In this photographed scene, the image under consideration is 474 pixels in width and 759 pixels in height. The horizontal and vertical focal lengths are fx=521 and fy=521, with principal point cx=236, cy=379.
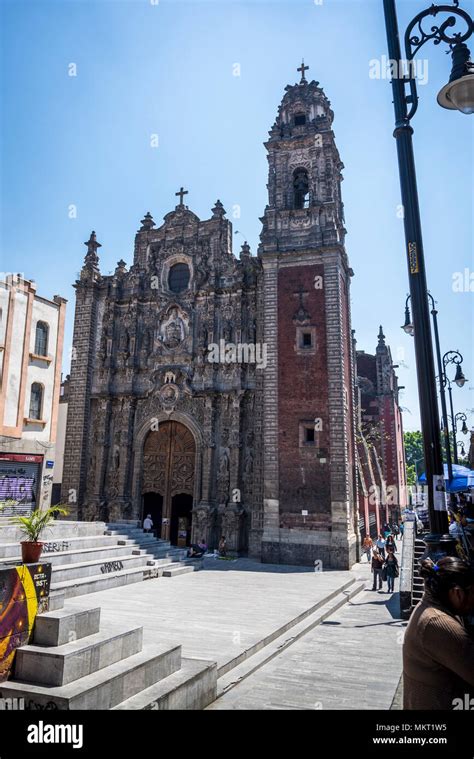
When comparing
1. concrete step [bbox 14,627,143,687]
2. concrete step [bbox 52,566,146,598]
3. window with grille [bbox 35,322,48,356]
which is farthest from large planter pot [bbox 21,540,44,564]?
window with grille [bbox 35,322,48,356]

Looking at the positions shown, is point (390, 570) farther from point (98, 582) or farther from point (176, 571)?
point (98, 582)

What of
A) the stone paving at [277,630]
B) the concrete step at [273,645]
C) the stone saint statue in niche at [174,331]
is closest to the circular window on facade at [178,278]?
the stone saint statue in niche at [174,331]

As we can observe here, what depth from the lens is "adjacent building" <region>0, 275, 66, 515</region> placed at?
22156mm

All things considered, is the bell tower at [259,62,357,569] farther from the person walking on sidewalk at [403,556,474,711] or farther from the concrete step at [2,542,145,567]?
the person walking on sidewalk at [403,556,474,711]

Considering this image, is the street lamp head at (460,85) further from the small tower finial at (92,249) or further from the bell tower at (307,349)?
the small tower finial at (92,249)

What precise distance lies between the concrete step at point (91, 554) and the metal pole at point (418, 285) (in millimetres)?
10707

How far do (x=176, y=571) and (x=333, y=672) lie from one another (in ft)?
37.0

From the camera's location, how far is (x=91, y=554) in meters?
16.6

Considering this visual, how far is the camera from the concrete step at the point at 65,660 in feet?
18.8

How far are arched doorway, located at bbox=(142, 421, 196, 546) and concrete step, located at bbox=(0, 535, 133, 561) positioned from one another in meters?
7.52

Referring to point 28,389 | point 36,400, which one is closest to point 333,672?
point 28,389
